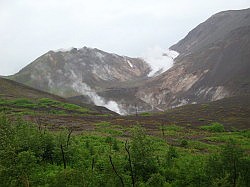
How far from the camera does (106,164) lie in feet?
81.7

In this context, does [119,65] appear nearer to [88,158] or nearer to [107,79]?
[107,79]

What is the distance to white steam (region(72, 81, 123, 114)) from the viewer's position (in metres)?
130

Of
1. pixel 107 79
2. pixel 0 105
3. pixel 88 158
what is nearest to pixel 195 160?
pixel 88 158

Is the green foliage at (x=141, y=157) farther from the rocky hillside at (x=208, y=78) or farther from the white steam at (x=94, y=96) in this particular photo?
the white steam at (x=94, y=96)

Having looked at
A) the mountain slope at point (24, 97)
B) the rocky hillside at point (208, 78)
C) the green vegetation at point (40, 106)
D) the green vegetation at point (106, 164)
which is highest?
the rocky hillside at point (208, 78)

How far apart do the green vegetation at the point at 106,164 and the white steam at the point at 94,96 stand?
93320mm

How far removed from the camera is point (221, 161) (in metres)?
23.0

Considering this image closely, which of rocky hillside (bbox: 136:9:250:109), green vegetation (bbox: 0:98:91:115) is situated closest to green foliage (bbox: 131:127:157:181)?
green vegetation (bbox: 0:98:91:115)

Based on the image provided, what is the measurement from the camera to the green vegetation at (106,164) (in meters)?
20.0

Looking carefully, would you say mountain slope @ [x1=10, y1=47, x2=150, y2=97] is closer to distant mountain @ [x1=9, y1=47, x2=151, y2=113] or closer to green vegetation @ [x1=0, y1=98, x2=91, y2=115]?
distant mountain @ [x1=9, y1=47, x2=151, y2=113]

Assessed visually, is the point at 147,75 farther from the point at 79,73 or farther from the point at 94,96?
the point at 94,96

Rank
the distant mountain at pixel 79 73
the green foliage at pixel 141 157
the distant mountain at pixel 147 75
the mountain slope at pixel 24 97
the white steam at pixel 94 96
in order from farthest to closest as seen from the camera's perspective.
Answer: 1. the distant mountain at pixel 79 73
2. the white steam at pixel 94 96
3. the distant mountain at pixel 147 75
4. the mountain slope at pixel 24 97
5. the green foliage at pixel 141 157

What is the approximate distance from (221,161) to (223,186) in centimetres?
502

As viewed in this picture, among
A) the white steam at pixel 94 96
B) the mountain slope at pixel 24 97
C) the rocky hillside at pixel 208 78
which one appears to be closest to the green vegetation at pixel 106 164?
the mountain slope at pixel 24 97
